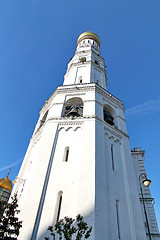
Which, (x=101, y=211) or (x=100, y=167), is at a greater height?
(x=100, y=167)

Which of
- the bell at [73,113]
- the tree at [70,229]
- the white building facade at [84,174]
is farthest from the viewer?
the bell at [73,113]

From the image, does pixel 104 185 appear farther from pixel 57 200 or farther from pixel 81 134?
pixel 81 134

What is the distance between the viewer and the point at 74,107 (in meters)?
16.8

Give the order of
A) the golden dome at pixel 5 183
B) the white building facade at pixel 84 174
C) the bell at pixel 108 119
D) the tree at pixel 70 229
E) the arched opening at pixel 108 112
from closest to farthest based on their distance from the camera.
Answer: the tree at pixel 70 229 < the white building facade at pixel 84 174 < the bell at pixel 108 119 < the arched opening at pixel 108 112 < the golden dome at pixel 5 183

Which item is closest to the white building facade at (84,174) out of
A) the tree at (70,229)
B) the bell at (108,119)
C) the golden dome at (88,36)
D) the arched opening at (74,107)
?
the arched opening at (74,107)

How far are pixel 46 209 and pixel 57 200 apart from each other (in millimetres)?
780

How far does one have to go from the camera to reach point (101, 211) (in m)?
9.87

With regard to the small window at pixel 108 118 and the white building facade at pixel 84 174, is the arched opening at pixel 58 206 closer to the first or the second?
the white building facade at pixel 84 174

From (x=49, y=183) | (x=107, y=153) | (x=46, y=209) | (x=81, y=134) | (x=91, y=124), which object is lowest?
(x=46, y=209)

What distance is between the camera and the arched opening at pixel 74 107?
53.6ft

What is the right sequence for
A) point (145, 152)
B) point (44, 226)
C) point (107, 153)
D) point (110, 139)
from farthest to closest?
1. point (145, 152)
2. point (110, 139)
3. point (107, 153)
4. point (44, 226)

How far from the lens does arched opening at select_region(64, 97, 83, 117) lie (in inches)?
643

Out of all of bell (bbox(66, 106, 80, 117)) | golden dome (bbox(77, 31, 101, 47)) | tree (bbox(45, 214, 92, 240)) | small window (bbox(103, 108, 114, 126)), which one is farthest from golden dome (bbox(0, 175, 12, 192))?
golden dome (bbox(77, 31, 101, 47))

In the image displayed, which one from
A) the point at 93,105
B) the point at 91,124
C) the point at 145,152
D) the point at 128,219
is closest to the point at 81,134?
the point at 91,124
